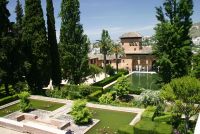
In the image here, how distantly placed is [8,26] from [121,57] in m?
40.3

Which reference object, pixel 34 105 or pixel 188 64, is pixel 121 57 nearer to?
pixel 188 64

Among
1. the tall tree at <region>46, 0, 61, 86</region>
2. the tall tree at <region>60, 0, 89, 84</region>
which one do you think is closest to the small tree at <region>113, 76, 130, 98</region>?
the tall tree at <region>60, 0, 89, 84</region>

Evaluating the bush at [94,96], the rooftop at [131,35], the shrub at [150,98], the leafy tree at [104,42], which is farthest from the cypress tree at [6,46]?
the rooftop at [131,35]

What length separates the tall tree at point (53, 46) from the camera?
124 ft

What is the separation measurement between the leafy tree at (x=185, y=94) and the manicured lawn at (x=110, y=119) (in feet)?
14.3

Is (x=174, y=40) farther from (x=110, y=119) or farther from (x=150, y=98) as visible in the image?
(x=110, y=119)

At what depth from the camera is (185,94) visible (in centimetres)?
1873

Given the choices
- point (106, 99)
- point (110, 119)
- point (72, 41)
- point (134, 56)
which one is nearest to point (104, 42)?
point (134, 56)

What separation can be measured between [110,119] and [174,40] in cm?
1452

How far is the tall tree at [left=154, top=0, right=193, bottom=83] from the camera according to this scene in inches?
1225

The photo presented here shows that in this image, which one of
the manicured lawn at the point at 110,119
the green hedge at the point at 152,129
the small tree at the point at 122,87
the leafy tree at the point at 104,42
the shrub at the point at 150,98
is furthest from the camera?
the leafy tree at the point at 104,42

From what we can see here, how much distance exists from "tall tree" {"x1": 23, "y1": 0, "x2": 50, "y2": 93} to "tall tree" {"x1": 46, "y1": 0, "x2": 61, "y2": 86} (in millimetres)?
2812

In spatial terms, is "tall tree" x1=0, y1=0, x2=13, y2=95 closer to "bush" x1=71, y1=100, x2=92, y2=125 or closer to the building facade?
"bush" x1=71, y1=100, x2=92, y2=125

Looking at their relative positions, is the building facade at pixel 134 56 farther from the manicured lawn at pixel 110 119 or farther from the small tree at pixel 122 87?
the manicured lawn at pixel 110 119
